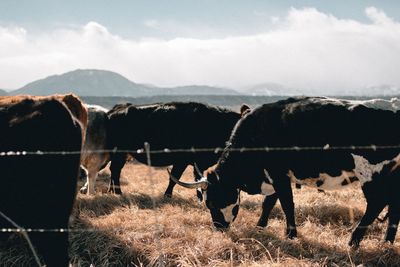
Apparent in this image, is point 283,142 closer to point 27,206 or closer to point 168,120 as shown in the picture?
point 27,206

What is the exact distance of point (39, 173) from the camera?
4613 mm

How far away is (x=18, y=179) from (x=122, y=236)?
6.39 feet

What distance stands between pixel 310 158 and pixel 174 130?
496 cm

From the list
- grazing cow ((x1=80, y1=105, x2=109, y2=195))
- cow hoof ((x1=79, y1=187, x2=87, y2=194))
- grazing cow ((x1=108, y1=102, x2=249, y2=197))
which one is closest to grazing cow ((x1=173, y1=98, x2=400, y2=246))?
grazing cow ((x1=108, y1=102, x2=249, y2=197))

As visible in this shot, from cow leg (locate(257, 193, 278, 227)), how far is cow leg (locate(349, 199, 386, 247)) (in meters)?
1.72

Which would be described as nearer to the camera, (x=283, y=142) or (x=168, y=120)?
(x=283, y=142)

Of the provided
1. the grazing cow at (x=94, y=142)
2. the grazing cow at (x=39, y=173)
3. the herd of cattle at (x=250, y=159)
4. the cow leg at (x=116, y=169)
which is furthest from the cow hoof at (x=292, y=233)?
the grazing cow at (x=94, y=142)

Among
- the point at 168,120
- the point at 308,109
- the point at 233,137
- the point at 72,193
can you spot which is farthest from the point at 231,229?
the point at 168,120

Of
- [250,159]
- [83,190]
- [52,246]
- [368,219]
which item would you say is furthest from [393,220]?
[83,190]

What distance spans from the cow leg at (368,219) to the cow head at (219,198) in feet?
6.58

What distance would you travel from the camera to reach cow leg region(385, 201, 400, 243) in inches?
244

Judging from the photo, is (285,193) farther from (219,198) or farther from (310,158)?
(219,198)

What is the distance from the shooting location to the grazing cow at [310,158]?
5.93 m

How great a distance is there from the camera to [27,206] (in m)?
4.59
